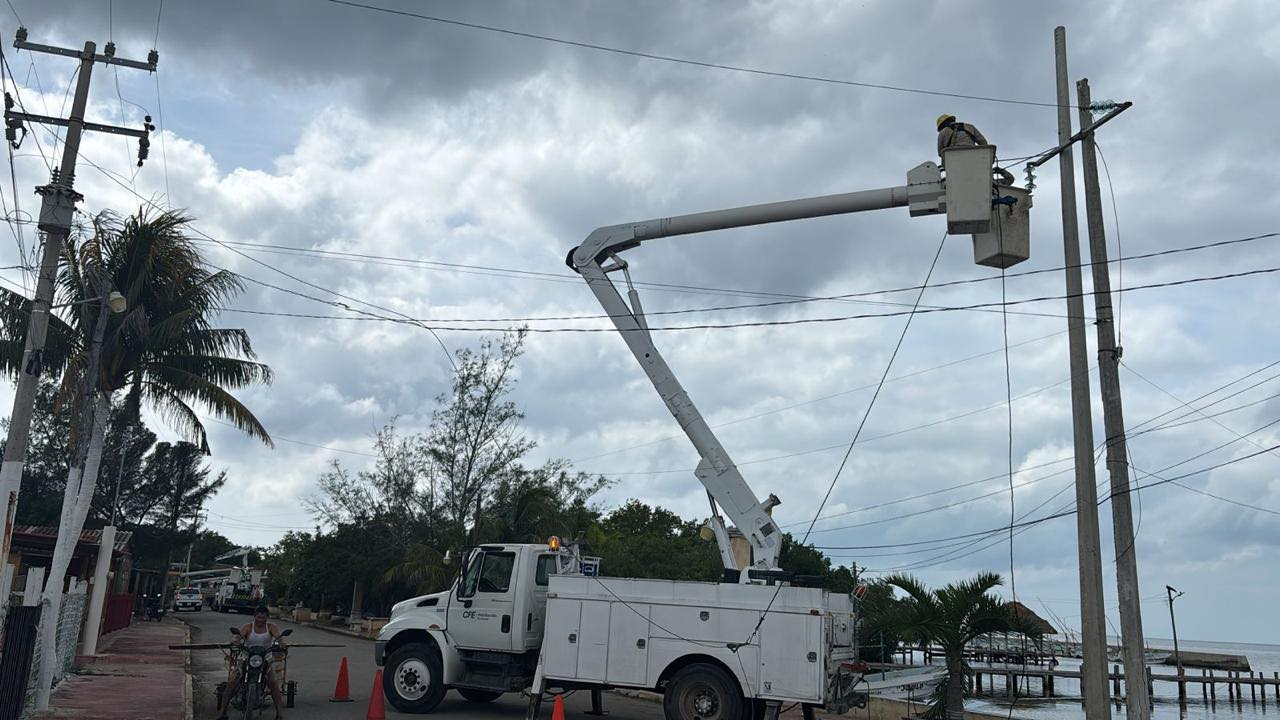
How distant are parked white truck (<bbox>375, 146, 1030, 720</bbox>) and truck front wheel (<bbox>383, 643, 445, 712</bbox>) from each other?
0.02 metres

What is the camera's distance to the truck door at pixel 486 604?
14.9 m

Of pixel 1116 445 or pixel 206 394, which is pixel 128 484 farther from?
pixel 1116 445

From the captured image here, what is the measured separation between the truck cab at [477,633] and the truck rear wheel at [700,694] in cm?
251

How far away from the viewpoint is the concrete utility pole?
12.1m

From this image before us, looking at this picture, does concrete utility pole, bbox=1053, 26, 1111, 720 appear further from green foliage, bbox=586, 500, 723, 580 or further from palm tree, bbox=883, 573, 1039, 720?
green foliage, bbox=586, 500, 723, 580

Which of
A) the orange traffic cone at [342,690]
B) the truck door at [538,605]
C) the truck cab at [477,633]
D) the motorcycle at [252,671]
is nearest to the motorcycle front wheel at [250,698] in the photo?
the motorcycle at [252,671]

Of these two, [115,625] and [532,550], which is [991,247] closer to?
[532,550]

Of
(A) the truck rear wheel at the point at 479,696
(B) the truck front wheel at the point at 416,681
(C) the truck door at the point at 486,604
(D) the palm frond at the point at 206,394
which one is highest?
(D) the palm frond at the point at 206,394

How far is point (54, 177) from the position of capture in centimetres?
1426

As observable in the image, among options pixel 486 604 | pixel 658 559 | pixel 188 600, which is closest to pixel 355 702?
pixel 486 604

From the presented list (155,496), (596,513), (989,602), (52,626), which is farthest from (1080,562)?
(155,496)

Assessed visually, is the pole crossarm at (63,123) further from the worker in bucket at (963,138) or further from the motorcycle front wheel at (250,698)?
the worker in bucket at (963,138)

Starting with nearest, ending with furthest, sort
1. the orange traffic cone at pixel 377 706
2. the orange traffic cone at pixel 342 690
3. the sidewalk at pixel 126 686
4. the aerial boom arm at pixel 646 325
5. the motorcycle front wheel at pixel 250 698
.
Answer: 1. the aerial boom arm at pixel 646 325
2. the motorcycle front wheel at pixel 250 698
3. the orange traffic cone at pixel 377 706
4. the sidewalk at pixel 126 686
5. the orange traffic cone at pixel 342 690

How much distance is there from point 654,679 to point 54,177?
10.9 meters
